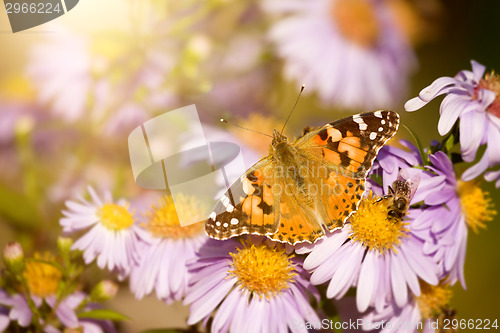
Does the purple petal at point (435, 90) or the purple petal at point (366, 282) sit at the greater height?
the purple petal at point (435, 90)

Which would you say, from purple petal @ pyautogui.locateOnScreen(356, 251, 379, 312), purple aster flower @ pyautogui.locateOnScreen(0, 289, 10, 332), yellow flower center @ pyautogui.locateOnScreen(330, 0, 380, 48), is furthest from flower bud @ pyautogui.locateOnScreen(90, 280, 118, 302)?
yellow flower center @ pyautogui.locateOnScreen(330, 0, 380, 48)

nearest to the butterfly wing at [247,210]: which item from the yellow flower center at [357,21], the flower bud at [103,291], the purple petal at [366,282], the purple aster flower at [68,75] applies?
the purple petal at [366,282]

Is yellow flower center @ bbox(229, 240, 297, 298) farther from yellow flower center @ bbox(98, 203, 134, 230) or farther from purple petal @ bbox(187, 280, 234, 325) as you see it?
yellow flower center @ bbox(98, 203, 134, 230)

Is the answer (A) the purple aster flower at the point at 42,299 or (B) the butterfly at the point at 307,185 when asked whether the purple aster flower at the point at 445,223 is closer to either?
(B) the butterfly at the point at 307,185

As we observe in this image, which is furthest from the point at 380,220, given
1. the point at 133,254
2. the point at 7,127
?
the point at 7,127

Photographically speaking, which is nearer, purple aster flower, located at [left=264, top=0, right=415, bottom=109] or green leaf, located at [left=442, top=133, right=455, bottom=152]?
green leaf, located at [left=442, top=133, right=455, bottom=152]

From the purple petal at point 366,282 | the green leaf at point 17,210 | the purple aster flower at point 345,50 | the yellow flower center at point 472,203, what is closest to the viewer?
the purple petal at point 366,282
